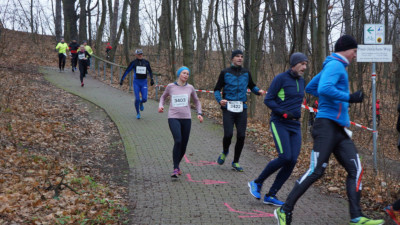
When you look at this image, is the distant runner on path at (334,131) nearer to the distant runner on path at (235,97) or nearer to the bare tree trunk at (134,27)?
the distant runner on path at (235,97)

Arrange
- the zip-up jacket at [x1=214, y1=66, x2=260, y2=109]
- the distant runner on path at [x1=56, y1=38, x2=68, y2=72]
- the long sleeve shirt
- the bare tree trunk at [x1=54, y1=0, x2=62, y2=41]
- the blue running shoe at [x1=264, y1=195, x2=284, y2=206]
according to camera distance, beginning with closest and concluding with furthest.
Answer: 1. the blue running shoe at [x1=264, y1=195, x2=284, y2=206]
2. the long sleeve shirt
3. the zip-up jacket at [x1=214, y1=66, x2=260, y2=109]
4. the distant runner on path at [x1=56, y1=38, x2=68, y2=72]
5. the bare tree trunk at [x1=54, y1=0, x2=62, y2=41]

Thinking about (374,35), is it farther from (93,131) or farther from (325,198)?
(93,131)

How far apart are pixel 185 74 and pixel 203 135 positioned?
4425mm

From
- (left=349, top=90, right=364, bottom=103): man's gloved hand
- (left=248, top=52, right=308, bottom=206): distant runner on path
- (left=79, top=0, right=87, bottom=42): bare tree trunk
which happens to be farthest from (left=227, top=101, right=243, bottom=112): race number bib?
(left=79, top=0, right=87, bottom=42): bare tree trunk

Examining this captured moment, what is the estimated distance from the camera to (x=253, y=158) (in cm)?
924

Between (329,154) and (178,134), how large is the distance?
326 cm

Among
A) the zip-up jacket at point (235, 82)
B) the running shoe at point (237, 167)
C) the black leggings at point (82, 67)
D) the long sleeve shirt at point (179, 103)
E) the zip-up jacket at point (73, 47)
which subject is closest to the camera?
the long sleeve shirt at point (179, 103)

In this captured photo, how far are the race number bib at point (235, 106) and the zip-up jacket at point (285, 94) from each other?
173 centimetres

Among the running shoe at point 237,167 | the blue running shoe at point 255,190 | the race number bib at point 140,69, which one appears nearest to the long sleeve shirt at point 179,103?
the running shoe at point 237,167

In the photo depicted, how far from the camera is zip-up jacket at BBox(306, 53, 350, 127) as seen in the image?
4332mm

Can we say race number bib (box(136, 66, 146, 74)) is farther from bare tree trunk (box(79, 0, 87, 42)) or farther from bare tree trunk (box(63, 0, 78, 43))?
bare tree trunk (box(63, 0, 78, 43))

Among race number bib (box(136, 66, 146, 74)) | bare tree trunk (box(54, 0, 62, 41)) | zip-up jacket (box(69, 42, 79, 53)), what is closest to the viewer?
race number bib (box(136, 66, 146, 74))

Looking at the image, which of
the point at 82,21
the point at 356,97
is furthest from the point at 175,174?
the point at 82,21

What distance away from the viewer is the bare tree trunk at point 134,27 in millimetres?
30255
